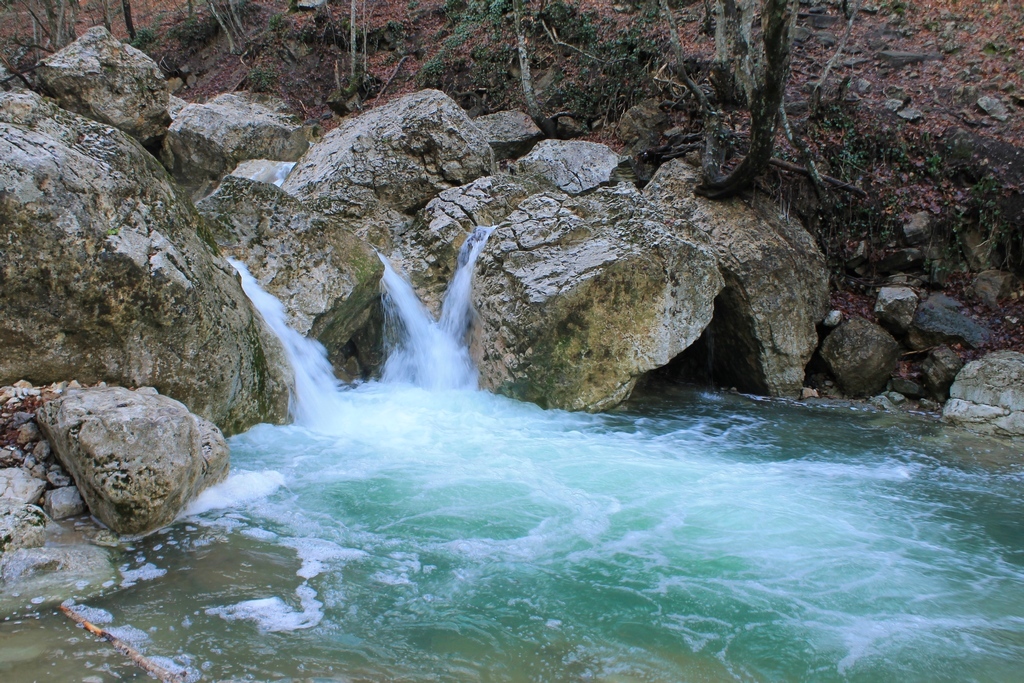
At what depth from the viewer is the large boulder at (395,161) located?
995cm

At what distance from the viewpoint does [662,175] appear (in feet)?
34.1

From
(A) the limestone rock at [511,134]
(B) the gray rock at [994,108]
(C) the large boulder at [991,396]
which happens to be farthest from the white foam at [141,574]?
(B) the gray rock at [994,108]

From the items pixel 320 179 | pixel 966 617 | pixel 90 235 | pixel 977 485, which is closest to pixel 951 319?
pixel 977 485

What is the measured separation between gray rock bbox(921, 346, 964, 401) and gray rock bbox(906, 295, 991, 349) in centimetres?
34

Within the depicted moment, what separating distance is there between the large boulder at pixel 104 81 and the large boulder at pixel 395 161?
4.80 m

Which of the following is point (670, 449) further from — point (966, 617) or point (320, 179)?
point (320, 179)

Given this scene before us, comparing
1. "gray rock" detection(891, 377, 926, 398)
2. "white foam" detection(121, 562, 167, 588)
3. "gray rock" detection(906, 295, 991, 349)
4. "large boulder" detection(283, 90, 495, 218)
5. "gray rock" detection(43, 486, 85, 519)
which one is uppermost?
"large boulder" detection(283, 90, 495, 218)

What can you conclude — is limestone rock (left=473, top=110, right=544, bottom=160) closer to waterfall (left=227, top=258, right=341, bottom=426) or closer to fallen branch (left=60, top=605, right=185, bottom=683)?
waterfall (left=227, top=258, right=341, bottom=426)

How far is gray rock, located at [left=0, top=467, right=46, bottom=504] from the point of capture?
4.08m

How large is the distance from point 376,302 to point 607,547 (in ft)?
17.1

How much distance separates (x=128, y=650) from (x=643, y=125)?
39.9 ft

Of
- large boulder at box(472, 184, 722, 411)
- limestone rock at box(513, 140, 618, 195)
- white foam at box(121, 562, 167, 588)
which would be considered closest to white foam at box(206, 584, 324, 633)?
white foam at box(121, 562, 167, 588)

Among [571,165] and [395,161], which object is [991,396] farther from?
[395,161]


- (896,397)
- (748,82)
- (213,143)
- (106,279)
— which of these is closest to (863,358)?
(896,397)
